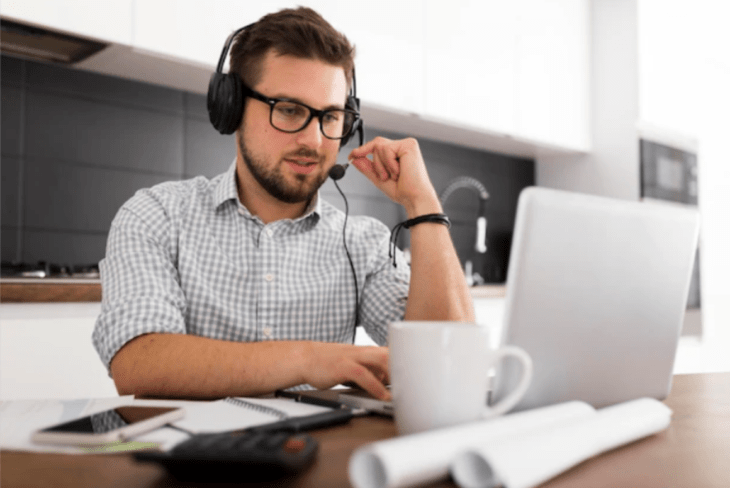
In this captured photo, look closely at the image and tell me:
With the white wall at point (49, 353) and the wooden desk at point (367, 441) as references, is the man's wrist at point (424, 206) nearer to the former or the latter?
the wooden desk at point (367, 441)

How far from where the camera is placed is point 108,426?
560 millimetres

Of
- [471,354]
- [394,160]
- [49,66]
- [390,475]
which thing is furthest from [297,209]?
[49,66]

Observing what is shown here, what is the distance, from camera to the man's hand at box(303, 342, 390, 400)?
2.77ft

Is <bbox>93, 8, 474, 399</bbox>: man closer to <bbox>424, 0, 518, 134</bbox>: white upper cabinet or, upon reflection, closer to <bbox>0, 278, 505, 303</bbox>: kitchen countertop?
<bbox>0, 278, 505, 303</bbox>: kitchen countertop

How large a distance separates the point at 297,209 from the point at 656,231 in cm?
94

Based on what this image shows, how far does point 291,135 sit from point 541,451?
102 centimetres

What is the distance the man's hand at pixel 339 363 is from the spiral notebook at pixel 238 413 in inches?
3.7

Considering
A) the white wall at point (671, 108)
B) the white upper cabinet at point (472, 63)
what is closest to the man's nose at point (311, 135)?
the white upper cabinet at point (472, 63)

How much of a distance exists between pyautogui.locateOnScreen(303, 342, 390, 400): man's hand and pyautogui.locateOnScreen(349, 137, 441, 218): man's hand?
483mm

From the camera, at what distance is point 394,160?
55.2 inches

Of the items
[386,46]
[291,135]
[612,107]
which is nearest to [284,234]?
[291,135]

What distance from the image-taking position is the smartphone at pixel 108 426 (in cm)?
54

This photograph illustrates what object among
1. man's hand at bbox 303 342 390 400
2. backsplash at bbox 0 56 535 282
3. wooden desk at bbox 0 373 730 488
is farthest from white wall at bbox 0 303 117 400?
wooden desk at bbox 0 373 730 488

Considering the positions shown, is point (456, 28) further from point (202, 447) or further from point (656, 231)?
point (202, 447)
